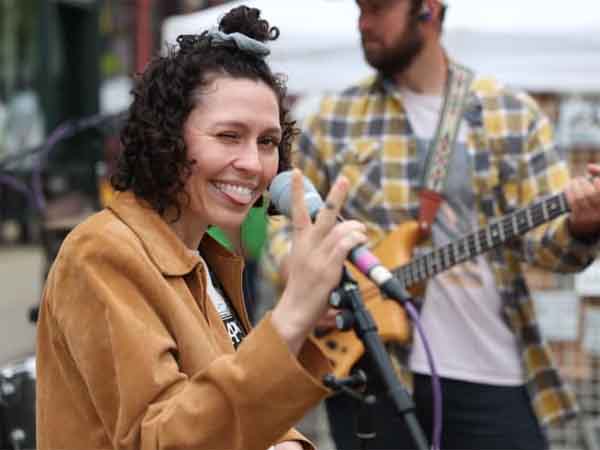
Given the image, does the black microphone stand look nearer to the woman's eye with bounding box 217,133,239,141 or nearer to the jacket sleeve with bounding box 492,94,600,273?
the woman's eye with bounding box 217,133,239,141

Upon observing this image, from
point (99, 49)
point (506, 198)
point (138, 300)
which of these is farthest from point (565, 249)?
point (99, 49)

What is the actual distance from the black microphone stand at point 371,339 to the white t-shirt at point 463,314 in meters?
1.87

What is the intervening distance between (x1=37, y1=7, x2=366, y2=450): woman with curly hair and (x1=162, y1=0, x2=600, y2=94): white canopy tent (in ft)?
9.04

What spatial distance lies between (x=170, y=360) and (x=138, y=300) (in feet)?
0.37

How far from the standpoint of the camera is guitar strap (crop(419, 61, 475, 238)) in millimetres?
3625

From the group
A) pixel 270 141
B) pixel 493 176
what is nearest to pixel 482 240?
pixel 493 176

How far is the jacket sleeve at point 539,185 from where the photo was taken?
3457mm

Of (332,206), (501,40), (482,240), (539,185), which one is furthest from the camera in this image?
(501,40)

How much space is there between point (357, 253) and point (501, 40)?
349cm

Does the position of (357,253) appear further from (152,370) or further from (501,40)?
(501,40)

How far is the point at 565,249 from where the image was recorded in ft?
11.3

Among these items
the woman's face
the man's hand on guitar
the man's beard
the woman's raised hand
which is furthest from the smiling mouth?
the man's beard

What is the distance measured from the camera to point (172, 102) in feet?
6.84

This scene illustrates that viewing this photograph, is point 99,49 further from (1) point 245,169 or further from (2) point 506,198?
(1) point 245,169
